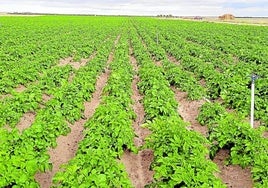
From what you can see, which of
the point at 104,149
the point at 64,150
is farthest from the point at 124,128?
the point at 64,150

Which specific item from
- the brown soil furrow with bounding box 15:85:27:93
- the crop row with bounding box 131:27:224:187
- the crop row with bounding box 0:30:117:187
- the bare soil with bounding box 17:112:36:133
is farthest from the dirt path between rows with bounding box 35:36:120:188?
the brown soil furrow with bounding box 15:85:27:93

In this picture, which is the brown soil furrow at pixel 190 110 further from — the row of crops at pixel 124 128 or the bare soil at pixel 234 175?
the bare soil at pixel 234 175

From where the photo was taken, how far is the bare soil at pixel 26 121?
30.3ft

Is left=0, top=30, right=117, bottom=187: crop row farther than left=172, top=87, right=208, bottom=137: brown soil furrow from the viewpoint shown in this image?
No

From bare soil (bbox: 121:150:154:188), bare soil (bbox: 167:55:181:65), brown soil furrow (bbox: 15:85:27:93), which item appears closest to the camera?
bare soil (bbox: 121:150:154:188)

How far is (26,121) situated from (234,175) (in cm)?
539

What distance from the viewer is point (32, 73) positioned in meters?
14.3

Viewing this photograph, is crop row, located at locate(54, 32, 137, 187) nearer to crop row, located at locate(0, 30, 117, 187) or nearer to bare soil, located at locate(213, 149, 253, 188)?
crop row, located at locate(0, 30, 117, 187)

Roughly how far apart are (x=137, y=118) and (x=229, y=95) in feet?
10.3

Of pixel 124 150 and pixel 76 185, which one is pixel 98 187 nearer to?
pixel 76 185

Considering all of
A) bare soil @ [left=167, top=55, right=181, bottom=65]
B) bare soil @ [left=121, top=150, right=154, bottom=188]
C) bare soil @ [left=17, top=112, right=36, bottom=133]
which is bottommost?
bare soil @ [left=121, top=150, right=154, bottom=188]

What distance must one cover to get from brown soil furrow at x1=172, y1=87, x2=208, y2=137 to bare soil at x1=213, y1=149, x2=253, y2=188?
1959 mm

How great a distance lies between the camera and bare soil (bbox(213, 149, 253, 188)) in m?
6.65

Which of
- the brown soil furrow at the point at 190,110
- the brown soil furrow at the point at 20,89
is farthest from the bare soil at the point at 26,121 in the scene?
the brown soil furrow at the point at 190,110
